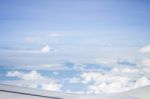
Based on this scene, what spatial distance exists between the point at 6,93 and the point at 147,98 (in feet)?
3.15

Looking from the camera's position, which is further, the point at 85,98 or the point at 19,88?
the point at 19,88

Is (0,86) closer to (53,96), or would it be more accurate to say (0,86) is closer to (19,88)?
(19,88)

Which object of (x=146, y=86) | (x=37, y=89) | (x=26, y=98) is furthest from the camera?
(x=37, y=89)

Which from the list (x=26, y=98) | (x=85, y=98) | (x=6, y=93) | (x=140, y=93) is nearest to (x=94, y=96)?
(x=85, y=98)

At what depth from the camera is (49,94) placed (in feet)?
7.38

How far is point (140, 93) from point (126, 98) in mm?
101

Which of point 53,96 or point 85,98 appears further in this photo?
point 53,96

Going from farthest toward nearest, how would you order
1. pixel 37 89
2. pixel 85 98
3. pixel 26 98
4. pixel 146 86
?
pixel 37 89, pixel 26 98, pixel 146 86, pixel 85 98

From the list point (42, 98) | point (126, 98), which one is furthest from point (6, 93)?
point (126, 98)

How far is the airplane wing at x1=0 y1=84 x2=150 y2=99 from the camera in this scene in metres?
1.96

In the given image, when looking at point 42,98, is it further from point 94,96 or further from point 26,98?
point 94,96

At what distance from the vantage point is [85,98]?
1895 millimetres

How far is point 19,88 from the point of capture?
241 centimetres

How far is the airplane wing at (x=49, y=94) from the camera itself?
1.96 m
